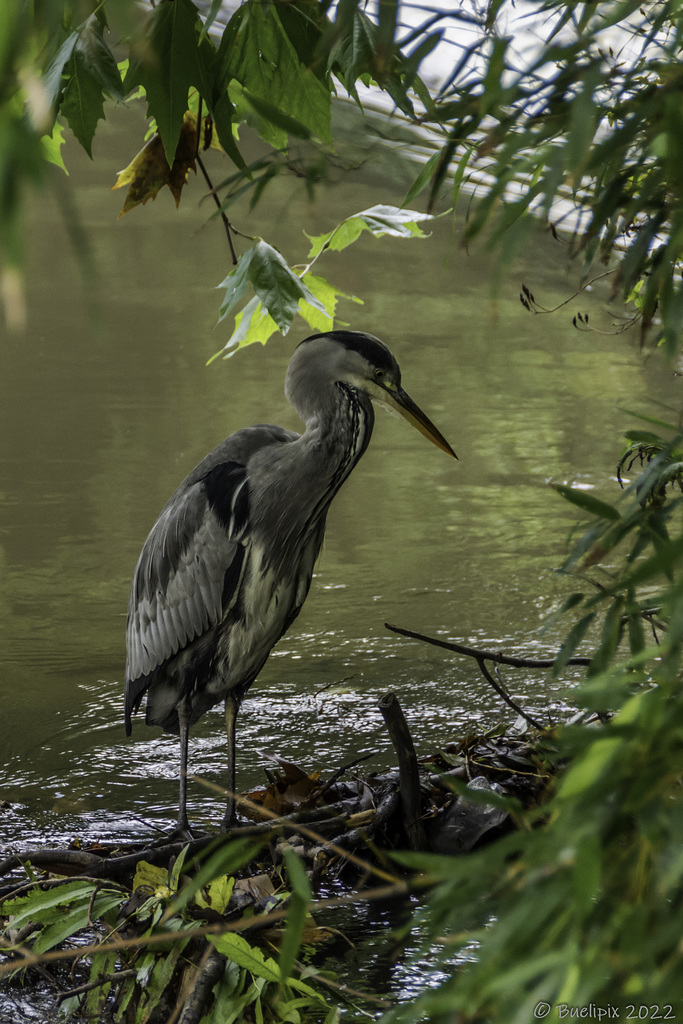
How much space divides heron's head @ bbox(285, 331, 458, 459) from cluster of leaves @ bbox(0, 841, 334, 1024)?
0.84m

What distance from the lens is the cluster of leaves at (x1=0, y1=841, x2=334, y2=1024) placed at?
1.28m

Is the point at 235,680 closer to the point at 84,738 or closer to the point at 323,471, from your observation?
the point at 323,471

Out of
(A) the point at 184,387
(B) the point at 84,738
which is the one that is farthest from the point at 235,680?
(A) the point at 184,387

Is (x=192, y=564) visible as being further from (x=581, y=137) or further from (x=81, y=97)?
(x=581, y=137)

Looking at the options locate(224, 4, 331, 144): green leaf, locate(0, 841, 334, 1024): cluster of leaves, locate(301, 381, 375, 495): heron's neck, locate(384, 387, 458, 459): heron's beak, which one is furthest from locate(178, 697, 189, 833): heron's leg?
locate(224, 4, 331, 144): green leaf

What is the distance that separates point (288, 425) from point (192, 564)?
254cm

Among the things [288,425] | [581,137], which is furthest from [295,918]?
[288,425]

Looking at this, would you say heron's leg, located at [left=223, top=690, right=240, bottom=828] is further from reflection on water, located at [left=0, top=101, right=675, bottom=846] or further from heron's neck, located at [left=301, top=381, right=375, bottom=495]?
heron's neck, located at [left=301, top=381, right=375, bottom=495]

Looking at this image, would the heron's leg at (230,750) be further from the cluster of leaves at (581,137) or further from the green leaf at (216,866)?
the cluster of leaves at (581,137)

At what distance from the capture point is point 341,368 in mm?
1879

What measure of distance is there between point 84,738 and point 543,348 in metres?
4.19

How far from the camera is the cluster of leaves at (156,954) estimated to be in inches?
50.5

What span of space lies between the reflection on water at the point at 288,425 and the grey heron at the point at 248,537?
0.28m

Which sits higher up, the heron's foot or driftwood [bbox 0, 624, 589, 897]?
driftwood [bbox 0, 624, 589, 897]
